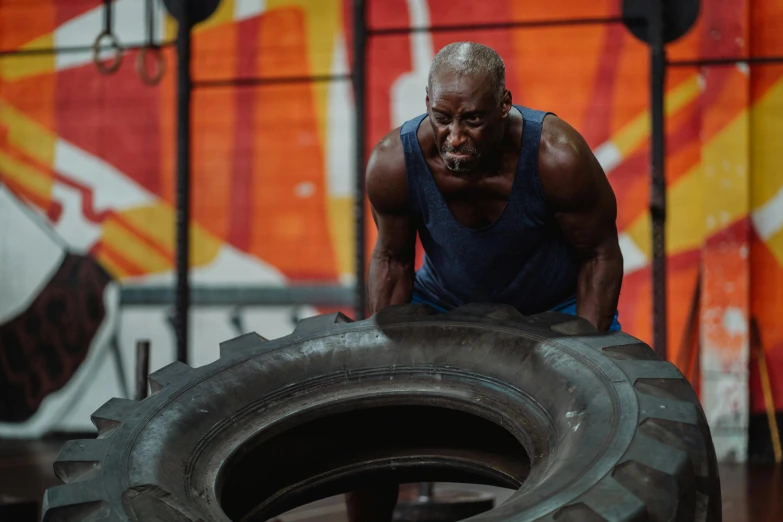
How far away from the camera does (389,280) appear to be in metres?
2.11

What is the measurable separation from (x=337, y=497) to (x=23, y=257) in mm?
2590

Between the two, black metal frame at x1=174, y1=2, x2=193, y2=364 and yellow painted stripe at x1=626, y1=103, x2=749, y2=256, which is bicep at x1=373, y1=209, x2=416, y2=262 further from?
yellow painted stripe at x1=626, y1=103, x2=749, y2=256

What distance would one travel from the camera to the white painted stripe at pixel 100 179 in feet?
17.3

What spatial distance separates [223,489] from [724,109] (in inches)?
141

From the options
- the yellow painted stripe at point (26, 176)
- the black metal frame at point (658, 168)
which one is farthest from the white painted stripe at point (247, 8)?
the black metal frame at point (658, 168)

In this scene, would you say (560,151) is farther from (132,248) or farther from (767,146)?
(132,248)

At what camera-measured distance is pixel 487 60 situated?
5.70 ft

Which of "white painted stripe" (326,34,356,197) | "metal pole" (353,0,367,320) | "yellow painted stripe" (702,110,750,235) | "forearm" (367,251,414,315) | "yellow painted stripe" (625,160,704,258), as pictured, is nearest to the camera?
"forearm" (367,251,414,315)

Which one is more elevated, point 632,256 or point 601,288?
point 601,288

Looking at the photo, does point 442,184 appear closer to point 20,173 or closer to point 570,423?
point 570,423

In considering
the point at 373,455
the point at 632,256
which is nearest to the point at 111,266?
the point at 632,256

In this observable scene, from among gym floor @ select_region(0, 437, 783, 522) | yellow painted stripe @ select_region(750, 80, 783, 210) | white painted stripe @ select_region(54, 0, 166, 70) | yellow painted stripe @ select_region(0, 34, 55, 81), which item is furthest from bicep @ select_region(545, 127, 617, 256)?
yellow painted stripe @ select_region(0, 34, 55, 81)

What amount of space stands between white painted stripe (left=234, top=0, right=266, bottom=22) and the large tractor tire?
352cm

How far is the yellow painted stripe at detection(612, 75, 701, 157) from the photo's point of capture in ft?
15.2
